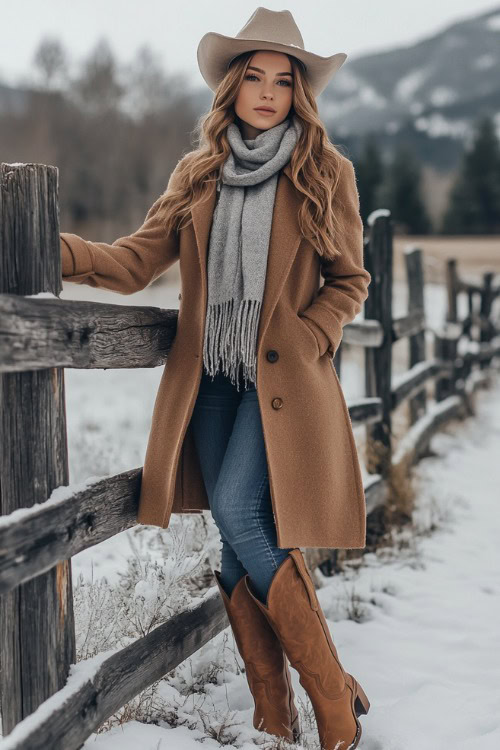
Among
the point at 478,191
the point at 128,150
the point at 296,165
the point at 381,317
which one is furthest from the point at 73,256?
the point at 478,191

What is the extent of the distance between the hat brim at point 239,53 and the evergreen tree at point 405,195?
48930 mm

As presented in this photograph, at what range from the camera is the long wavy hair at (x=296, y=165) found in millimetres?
2561

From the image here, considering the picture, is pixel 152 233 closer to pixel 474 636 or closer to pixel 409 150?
pixel 474 636

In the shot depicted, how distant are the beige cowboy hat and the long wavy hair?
45mm

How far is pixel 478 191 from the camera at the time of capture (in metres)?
51.1

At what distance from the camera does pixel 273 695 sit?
2586 millimetres

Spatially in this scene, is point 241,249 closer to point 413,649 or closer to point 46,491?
point 46,491

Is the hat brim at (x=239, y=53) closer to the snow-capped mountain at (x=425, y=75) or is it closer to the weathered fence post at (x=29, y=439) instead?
the weathered fence post at (x=29, y=439)

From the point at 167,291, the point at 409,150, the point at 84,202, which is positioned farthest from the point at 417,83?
the point at 167,291

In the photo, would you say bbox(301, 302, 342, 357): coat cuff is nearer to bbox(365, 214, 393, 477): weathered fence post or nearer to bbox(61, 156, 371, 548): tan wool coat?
bbox(61, 156, 371, 548): tan wool coat

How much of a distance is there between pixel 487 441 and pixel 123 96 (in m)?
44.7

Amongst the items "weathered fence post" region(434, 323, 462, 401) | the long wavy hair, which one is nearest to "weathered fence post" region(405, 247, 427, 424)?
"weathered fence post" region(434, 323, 462, 401)

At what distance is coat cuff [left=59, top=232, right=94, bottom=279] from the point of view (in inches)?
93.7

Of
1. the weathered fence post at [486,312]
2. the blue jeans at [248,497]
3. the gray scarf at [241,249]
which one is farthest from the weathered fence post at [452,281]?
the blue jeans at [248,497]
